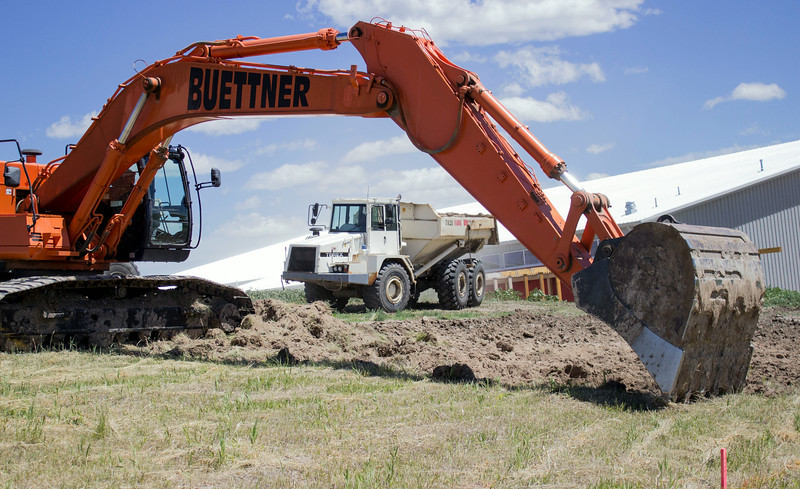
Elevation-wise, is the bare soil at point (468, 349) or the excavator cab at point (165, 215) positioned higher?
the excavator cab at point (165, 215)

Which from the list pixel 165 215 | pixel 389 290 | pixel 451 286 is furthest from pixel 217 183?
pixel 451 286

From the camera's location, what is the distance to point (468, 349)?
1019cm

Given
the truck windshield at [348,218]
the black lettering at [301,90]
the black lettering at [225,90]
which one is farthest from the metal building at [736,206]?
the black lettering at [225,90]

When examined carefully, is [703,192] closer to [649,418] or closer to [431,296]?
[431,296]

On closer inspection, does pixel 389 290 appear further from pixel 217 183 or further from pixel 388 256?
pixel 217 183

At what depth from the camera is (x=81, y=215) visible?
34.5 ft

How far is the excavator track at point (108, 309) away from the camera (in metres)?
9.39

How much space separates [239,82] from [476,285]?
493 inches

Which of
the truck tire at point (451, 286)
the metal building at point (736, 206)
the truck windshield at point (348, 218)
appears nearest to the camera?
the truck windshield at point (348, 218)

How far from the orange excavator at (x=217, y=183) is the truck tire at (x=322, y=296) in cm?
720

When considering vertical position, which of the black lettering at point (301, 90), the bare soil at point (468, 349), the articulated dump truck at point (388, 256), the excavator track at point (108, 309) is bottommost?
the bare soil at point (468, 349)

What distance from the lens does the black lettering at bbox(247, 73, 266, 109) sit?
9633 mm

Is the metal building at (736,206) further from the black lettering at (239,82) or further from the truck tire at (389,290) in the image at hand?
the black lettering at (239,82)

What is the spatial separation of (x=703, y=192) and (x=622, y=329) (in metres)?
22.3
